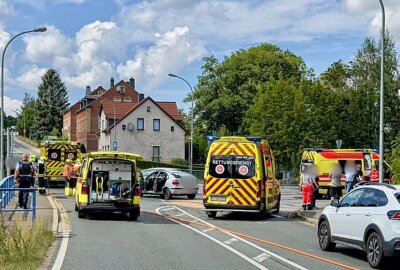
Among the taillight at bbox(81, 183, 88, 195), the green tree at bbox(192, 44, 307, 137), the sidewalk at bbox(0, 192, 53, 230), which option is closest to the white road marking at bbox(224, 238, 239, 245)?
the sidewalk at bbox(0, 192, 53, 230)

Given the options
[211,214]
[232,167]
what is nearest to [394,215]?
[232,167]

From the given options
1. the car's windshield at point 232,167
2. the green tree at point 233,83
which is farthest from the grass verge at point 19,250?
the green tree at point 233,83

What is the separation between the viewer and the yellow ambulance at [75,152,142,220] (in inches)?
766

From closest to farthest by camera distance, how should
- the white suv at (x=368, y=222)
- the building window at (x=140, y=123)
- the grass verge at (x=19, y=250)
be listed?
the grass verge at (x=19, y=250)
the white suv at (x=368, y=222)
the building window at (x=140, y=123)

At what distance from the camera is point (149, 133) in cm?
8356

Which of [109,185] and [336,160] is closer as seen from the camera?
[109,185]

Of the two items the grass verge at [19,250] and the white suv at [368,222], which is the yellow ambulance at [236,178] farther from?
the grass verge at [19,250]

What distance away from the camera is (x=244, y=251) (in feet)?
43.7

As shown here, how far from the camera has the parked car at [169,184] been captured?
31422mm

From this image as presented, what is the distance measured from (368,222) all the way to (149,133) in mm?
72219

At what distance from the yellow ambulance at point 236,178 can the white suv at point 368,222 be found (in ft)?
21.8

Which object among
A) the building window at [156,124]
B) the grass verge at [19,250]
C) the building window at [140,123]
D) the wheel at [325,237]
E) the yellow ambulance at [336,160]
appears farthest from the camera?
the building window at [156,124]

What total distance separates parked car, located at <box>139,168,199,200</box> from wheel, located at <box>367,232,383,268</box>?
65.3 feet

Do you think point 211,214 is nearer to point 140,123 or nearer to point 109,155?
point 109,155
